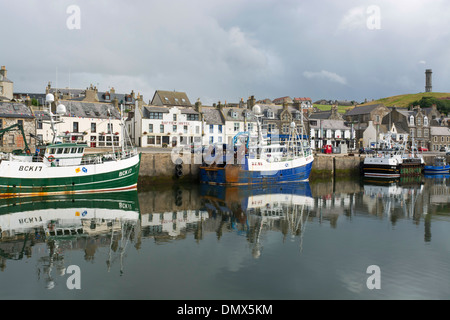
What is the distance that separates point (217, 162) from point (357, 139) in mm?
46178

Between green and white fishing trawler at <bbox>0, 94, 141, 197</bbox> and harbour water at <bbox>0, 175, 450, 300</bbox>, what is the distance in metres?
1.34

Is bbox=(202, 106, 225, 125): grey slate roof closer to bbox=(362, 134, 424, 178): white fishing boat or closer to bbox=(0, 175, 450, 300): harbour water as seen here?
bbox=(362, 134, 424, 178): white fishing boat

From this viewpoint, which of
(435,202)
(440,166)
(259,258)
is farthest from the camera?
(440,166)

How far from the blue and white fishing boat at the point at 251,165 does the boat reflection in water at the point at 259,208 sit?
98 cm

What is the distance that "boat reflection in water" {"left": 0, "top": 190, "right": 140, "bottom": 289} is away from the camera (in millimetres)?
14431

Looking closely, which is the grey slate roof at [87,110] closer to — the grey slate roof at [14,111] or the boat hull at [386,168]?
the grey slate roof at [14,111]

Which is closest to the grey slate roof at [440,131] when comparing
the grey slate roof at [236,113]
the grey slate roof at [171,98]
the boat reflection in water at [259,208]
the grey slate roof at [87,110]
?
the grey slate roof at [236,113]

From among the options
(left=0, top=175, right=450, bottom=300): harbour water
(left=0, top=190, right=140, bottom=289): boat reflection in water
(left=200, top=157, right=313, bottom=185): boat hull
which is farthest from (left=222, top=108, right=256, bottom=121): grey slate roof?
(left=0, top=190, right=140, bottom=289): boat reflection in water

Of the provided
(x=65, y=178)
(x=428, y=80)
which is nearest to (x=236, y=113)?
(x=65, y=178)

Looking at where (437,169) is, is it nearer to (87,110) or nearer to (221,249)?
(87,110)

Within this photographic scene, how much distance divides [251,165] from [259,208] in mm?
10252

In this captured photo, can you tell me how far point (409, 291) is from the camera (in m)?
11.2
